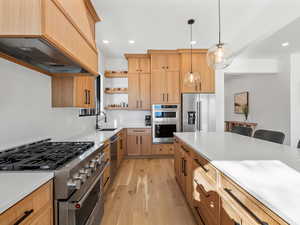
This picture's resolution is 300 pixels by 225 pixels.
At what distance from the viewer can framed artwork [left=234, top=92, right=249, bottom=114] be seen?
21.0 ft

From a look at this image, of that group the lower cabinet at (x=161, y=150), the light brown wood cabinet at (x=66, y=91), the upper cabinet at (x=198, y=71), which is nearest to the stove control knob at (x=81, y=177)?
the light brown wood cabinet at (x=66, y=91)

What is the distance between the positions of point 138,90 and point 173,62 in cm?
124

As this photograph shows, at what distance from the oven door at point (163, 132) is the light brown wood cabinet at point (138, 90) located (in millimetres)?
641

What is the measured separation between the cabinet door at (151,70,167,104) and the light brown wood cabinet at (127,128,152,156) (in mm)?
867

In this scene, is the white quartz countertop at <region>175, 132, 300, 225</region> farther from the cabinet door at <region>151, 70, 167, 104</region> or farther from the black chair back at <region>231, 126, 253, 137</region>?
the cabinet door at <region>151, 70, 167, 104</region>

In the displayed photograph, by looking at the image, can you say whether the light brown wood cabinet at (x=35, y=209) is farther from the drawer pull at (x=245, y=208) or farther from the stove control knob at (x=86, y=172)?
the drawer pull at (x=245, y=208)

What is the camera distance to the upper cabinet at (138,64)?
173 inches

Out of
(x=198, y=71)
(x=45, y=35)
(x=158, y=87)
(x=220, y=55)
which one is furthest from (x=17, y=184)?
(x=198, y=71)

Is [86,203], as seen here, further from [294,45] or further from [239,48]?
[294,45]

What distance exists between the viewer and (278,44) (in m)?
3.80

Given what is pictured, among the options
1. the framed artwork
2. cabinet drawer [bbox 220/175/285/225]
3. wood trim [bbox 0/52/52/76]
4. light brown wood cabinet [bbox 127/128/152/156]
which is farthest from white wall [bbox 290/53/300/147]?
wood trim [bbox 0/52/52/76]

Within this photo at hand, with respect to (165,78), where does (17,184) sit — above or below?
below

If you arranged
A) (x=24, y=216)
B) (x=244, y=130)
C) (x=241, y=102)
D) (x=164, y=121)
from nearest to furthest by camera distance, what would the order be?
(x=24, y=216) < (x=244, y=130) < (x=164, y=121) < (x=241, y=102)

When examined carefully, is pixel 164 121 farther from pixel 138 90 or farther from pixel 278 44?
pixel 278 44
